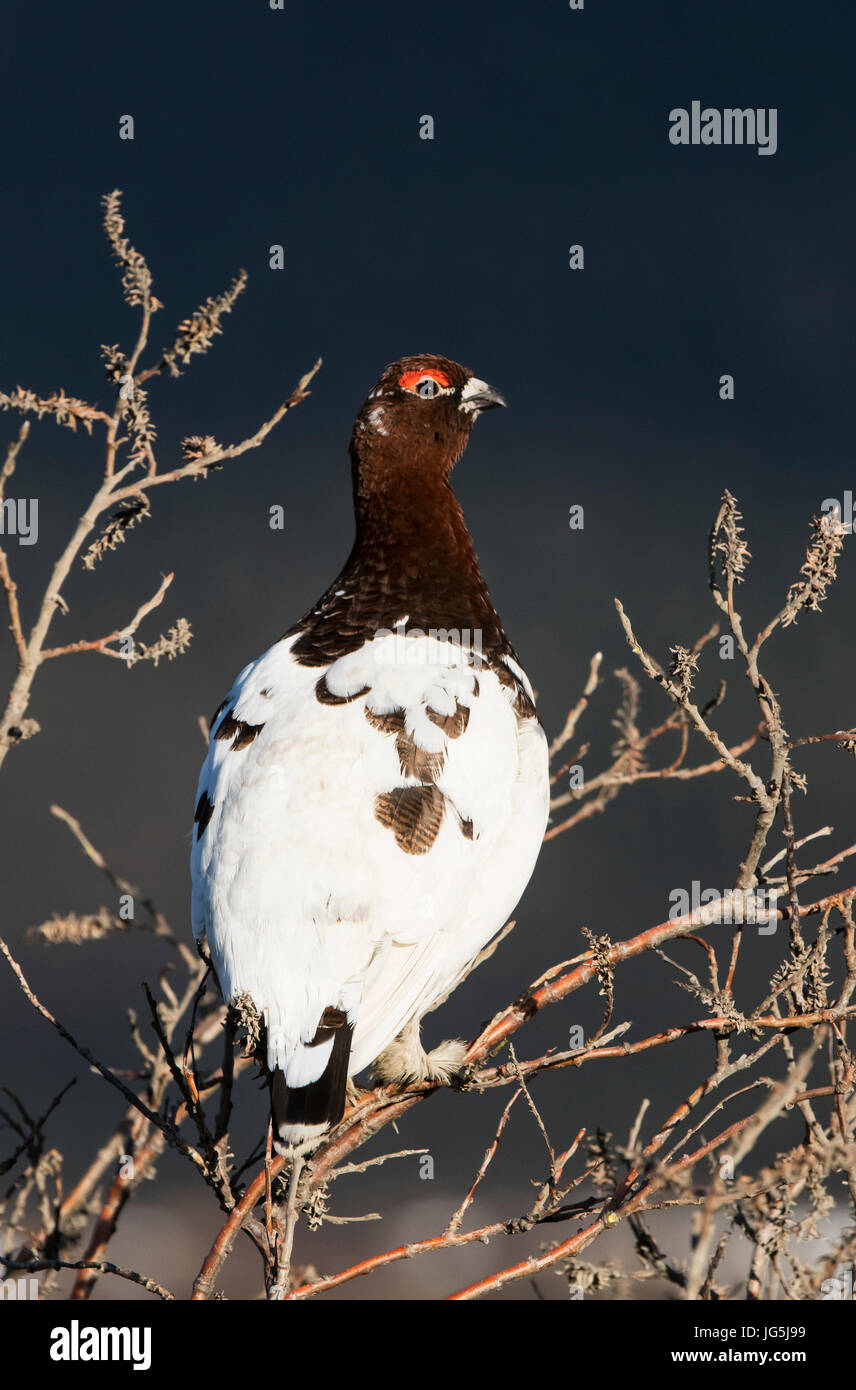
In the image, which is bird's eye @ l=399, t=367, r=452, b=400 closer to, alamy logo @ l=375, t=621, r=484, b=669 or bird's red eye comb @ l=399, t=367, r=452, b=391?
bird's red eye comb @ l=399, t=367, r=452, b=391

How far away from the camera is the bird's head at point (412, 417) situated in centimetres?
362

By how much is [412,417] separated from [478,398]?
25cm

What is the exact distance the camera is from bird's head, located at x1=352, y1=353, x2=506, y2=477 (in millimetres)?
3615

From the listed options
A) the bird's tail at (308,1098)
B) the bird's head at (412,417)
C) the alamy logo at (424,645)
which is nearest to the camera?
the bird's tail at (308,1098)

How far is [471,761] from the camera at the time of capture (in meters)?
2.76

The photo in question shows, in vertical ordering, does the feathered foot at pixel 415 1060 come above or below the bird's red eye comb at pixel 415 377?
below
